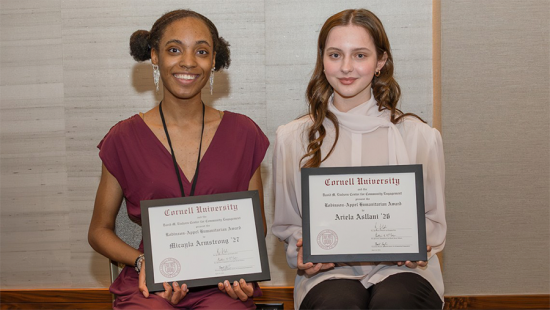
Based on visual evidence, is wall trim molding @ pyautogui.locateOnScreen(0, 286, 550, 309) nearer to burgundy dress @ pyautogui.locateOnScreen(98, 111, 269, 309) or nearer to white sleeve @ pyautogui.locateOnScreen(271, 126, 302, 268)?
white sleeve @ pyautogui.locateOnScreen(271, 126, 302, 268)

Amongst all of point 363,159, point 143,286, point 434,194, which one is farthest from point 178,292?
point 434,194

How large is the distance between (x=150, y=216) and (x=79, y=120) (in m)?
2.33

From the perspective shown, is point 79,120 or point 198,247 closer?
point 198,247

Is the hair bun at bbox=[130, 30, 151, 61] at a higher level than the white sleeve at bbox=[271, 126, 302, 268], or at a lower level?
higher

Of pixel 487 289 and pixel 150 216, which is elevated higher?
pixel 150 216

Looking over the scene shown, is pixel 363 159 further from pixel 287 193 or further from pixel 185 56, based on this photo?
pixel 185 56

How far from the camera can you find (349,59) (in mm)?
2543

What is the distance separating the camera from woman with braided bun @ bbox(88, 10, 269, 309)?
2555 millimetres

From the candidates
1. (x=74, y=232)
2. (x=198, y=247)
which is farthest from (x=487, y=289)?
(x=74, y=232)

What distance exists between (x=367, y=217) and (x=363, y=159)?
40 cm

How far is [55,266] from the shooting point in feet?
14.5

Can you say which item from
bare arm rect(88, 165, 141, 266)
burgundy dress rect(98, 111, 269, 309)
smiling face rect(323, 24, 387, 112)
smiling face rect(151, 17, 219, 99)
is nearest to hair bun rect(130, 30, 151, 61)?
smiling face rect(151, 17, 219, 99)

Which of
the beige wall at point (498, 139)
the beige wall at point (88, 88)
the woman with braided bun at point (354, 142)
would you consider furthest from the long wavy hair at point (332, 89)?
the beige wall at point (88, 88)

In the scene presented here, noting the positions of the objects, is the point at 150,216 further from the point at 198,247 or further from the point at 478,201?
the point at 478,201
